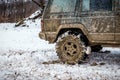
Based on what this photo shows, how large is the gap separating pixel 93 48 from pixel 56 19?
1898mm

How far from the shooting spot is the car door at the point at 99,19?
8.45 meters

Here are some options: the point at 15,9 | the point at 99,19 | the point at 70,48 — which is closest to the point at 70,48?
the point at 70,48

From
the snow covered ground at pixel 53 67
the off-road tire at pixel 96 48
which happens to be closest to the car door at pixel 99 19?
the snow covered ground at pixel 53 67

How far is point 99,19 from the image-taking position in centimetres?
855

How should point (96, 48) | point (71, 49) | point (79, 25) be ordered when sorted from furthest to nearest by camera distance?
point (96, 48), point (71, 49), point (79, 25)

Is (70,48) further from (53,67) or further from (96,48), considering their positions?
(96,48)

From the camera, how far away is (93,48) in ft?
33.7

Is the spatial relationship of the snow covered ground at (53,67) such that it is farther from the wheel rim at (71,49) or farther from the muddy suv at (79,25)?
the muddy suv at (79,25)

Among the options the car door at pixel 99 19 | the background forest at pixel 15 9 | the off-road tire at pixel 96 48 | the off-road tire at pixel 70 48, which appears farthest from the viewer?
the background forest at pixel 15 9

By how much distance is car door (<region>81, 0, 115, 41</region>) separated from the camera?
27.7 ft

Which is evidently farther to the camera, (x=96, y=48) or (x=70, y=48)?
(x=96, y=48)

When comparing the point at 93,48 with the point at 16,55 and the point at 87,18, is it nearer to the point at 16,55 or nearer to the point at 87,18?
the point at 87,18

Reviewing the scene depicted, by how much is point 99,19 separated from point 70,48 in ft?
4.03

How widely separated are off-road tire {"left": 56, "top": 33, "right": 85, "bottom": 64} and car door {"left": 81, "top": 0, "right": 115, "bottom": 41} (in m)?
0.47
